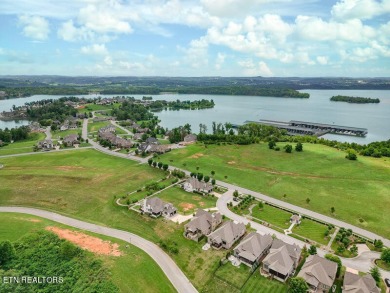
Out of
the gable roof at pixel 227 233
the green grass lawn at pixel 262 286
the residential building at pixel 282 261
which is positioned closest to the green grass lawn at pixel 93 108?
the gable roof at pixel 227 233

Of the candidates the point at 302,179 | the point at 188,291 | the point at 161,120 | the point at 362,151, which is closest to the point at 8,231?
the point at 188,291

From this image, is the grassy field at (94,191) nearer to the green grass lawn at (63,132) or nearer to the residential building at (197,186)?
the residential building at (197,186)

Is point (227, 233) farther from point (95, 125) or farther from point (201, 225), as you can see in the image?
point (95, 125)

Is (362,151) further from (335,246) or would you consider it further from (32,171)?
(32,171)

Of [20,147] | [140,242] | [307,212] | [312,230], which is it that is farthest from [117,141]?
[312,230]

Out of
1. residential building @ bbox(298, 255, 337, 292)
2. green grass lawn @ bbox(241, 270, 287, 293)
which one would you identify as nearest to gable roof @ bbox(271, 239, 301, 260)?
residential building @ bbox(298, 255, 337, 292)

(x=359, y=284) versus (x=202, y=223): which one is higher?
(x=202, y=223)

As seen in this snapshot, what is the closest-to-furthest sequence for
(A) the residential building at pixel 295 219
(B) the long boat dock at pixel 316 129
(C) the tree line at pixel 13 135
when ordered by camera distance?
(A) the residential building at pixel 295 219 < (C) the tree line at pixel 13 135 < (B) the long boat dock at pixel 316 129
